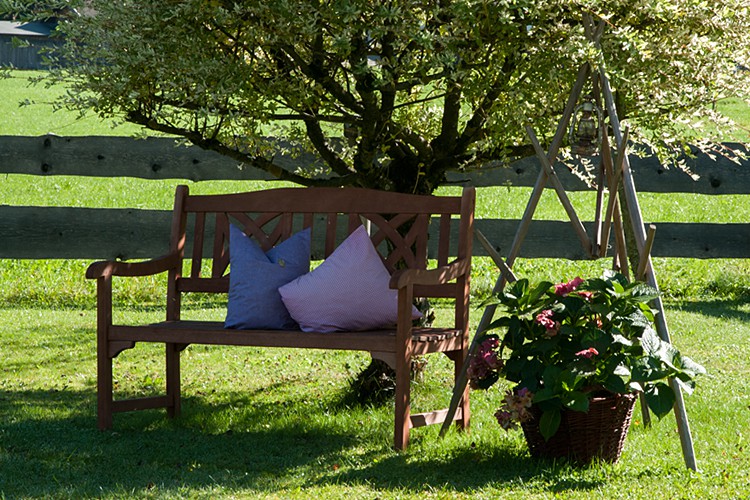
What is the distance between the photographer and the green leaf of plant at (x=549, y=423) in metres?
3.37

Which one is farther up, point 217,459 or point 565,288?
point 565,288

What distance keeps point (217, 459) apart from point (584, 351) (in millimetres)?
1460

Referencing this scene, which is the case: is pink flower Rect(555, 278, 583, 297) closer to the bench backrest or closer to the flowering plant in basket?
the flowering plant in basket

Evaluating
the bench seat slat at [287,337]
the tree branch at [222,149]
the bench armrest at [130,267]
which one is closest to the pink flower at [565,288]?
the bench seat slat at [287,337]

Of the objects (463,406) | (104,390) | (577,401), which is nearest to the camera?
(577,401)

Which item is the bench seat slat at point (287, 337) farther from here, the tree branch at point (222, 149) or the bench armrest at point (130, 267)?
the tree branch at point (222, 149)

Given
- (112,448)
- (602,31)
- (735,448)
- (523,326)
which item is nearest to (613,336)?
(523,326)

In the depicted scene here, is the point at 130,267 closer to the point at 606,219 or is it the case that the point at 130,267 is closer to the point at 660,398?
the point at 606,219

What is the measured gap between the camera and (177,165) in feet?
24.3

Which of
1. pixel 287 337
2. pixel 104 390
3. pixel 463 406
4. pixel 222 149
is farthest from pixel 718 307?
pixel 104 390

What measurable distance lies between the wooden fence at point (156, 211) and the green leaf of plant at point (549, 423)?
3.75 m

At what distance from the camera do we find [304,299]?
3.96 m

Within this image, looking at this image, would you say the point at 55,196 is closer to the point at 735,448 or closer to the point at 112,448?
the point at 112,448

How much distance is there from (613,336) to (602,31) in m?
1.25
